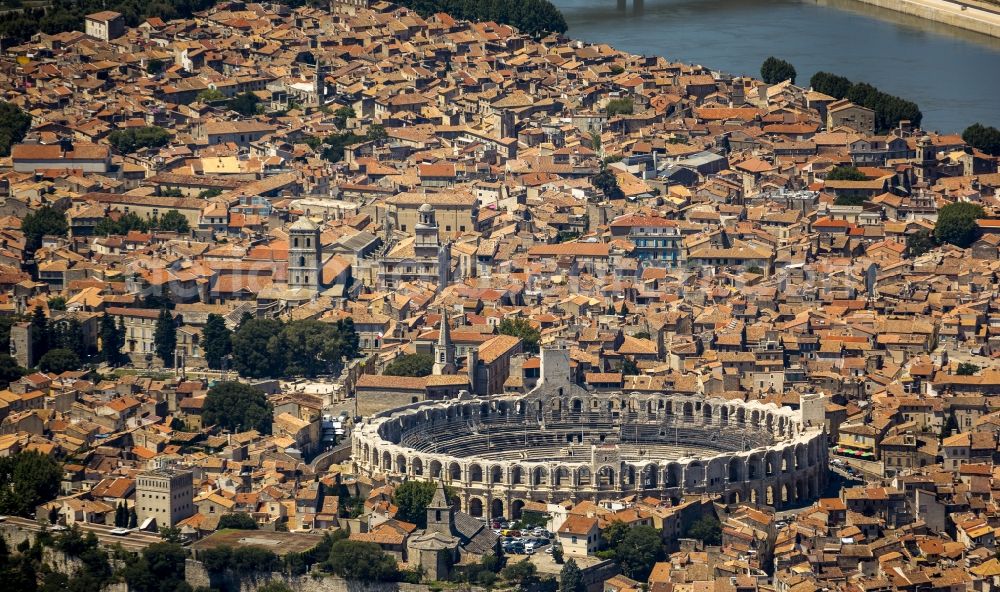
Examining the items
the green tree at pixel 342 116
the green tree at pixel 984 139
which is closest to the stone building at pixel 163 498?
the green tree at pixel 342 116

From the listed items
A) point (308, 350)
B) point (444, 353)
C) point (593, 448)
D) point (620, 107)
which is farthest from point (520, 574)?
point (620, 107)

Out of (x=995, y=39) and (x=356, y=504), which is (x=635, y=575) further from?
(x=995, y=39)

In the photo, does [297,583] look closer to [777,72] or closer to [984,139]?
[984,139]

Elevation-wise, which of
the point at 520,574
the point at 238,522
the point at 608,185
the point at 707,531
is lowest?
the point at 238,522

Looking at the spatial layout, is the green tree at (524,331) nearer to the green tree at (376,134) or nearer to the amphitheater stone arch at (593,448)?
the amphitheater stone arch at (593,448)

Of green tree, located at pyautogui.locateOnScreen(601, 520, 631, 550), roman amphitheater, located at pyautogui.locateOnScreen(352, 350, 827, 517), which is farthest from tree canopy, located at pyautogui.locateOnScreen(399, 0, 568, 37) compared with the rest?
green tree, located at pyautogui.locateOnScreen(601, 520, 631, 550)

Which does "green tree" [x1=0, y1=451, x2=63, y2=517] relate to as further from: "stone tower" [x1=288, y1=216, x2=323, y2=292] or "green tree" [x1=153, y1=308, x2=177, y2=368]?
"stone tower" [x1=288, y1=216, x2=323, y2=292]
